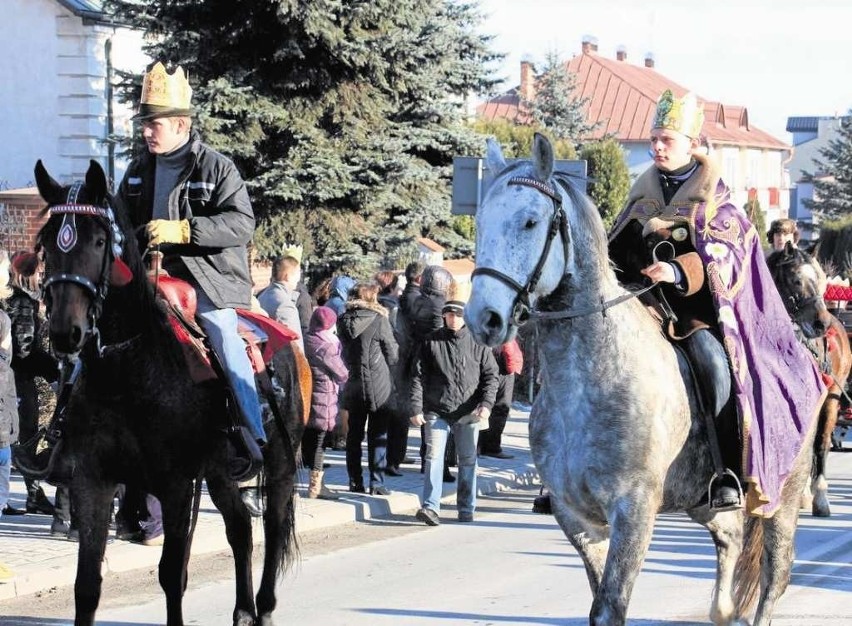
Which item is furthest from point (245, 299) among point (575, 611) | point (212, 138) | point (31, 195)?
point (31, 195)

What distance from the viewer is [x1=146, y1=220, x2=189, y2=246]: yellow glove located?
7242mm

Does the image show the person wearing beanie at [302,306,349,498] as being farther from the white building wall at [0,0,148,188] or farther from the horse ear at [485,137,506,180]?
the white building wall at [0,0,148,188]

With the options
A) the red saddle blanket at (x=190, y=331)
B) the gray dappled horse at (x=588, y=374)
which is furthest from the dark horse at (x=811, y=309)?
the gray dappled horse at (x=588, y=374)

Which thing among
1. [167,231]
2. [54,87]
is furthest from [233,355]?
[54,87]

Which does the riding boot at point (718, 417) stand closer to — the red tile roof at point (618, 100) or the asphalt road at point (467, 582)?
the asphalt road at point (467, 582)

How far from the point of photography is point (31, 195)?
2273 cm

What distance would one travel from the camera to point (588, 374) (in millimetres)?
6273

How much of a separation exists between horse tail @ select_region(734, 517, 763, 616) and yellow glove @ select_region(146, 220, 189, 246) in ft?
11.3

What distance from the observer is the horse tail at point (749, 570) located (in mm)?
7746

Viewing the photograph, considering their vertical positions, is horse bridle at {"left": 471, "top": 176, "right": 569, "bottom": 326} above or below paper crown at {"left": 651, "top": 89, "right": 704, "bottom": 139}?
below

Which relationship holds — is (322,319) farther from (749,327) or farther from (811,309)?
(749,327)

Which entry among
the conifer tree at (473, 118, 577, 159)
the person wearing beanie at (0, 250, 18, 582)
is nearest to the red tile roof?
the conifer tree at (473, 118, 577, 159)

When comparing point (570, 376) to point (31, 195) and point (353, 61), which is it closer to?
point (353, 61)

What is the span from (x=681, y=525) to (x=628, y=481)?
7126mm
